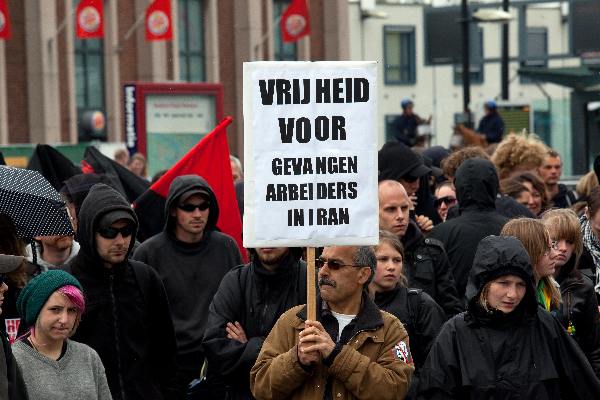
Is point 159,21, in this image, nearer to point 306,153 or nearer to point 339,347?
point 306,153

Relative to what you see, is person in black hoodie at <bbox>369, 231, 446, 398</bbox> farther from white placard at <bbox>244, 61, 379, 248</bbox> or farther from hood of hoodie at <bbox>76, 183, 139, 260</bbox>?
hood of hoodie at <bbox>76, 183, 139, 260</bbox>

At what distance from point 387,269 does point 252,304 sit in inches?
28.4

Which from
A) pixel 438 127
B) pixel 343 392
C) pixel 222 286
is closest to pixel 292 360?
pixel 343 392

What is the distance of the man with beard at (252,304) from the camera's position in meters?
8.14

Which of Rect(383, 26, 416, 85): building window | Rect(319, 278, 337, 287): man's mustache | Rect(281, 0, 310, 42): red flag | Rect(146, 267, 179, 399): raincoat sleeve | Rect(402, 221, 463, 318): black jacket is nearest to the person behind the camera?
Rect(319, 278, 337, 287): man's mustache

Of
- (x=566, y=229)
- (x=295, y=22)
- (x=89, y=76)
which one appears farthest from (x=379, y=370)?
(x=89, y=76)

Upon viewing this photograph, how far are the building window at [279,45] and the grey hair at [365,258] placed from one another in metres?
41.7

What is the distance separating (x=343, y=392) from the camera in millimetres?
6816

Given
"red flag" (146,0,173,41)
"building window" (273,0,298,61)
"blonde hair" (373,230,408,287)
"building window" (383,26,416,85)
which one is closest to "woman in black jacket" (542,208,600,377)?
"blonde hair" (373,230,408,287)

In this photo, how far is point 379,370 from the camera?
6.75 meters

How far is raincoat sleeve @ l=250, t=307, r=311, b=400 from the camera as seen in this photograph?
22.0 ft

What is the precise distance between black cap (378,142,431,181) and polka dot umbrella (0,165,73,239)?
3.25 meters

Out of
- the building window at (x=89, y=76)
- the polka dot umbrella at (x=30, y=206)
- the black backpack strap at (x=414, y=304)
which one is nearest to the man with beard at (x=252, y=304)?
the black backpack strap at (x=414, y=304)

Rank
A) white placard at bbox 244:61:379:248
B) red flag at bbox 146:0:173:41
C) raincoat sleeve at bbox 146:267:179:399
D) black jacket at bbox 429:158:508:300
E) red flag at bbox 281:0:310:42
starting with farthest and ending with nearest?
red flag at bbox 281:0:310:42 → red flag at bbox 146:0:173:41 → black jacket at bbox 429:158:508:300 → raincoat sleeve at bbox 146:267:179:399 → white placard at bbox 244:61:379:248
